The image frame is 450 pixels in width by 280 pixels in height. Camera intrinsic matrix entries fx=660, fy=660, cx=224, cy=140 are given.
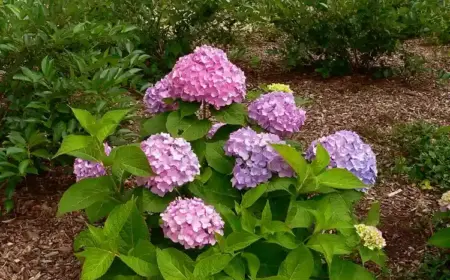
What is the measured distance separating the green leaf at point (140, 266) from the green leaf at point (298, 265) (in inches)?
14.0

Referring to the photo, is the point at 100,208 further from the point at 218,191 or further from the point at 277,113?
the point at 277,113

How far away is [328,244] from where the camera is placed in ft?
6.29

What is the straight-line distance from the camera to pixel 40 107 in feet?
9.68

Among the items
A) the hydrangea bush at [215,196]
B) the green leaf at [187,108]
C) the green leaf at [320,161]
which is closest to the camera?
the hydrangea bush at [215,196]

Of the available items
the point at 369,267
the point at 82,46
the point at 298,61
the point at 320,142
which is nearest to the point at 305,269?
the point at 320,142

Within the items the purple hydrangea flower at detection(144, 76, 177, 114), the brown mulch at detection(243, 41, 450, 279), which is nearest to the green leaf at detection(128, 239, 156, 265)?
the purple hydrangea flower at detection(144, 76, 177, 114)

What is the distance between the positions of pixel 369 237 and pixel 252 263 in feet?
1.30

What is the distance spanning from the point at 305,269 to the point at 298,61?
3.62 meters

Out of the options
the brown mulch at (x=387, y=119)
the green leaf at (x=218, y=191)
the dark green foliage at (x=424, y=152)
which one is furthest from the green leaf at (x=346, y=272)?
the dark green foliage at (x=424, y=152)

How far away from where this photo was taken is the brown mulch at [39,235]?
112 inches

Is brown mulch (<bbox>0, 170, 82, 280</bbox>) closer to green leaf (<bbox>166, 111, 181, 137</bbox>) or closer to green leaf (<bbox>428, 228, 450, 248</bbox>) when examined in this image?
green leaf (<bbox>166, 111, 181, 137</bbox>)

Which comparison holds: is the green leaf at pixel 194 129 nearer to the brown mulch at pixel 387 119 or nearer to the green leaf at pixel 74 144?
the green leaf at pixel 74 144

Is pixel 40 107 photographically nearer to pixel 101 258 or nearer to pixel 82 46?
pixel 82 46

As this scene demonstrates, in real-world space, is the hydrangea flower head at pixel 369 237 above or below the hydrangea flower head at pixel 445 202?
above
